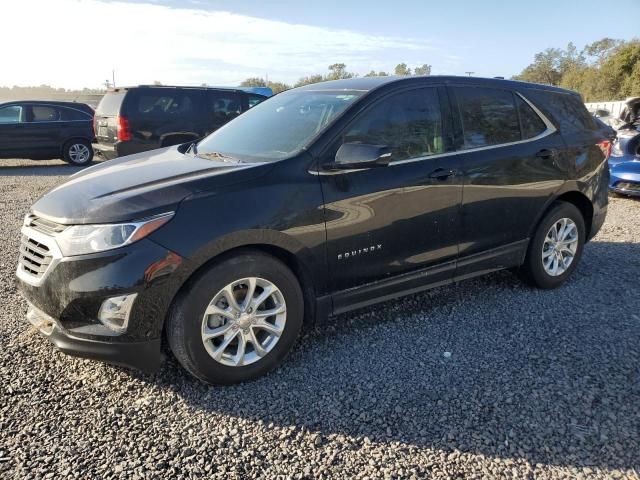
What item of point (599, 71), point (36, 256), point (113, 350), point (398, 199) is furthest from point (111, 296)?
point (599, 71)

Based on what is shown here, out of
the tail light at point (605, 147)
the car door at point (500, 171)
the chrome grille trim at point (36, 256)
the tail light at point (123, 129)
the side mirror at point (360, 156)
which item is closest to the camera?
the chrome grille trim at point (36, 256)

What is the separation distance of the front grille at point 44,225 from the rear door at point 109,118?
290 inches

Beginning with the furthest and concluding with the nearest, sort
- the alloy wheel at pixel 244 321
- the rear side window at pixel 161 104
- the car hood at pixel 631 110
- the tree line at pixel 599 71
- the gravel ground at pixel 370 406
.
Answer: the tree line at pixel 599 71 < the rear side window at pixel 161 104 < the car hood at pixel 631 110 < the alloy wheel at pixel 244 321 < the gravel ground at pixel 370 406

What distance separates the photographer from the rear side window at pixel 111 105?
9.91 m

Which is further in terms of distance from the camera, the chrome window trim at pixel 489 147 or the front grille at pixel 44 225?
the chrome window trim at pixel 489 147

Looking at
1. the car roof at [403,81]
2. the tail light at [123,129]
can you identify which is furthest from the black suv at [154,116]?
the car roof at [403,81]

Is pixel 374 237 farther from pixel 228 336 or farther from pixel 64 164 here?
pixel 64 164

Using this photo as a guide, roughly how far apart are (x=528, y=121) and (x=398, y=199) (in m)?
1.64

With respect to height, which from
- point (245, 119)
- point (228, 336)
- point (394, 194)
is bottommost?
point (228, 336)

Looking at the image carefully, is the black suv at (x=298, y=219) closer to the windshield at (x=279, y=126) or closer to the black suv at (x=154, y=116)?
the windshield at (x=279, y=126)

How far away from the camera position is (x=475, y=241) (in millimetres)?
3869

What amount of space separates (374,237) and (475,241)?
100cm

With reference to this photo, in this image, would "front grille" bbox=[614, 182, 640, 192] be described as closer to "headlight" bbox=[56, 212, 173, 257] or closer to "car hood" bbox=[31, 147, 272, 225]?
"car hood" bbox=[31, 147, 272, 225]

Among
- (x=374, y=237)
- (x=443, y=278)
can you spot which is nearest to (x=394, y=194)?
(x=374, y=237)
